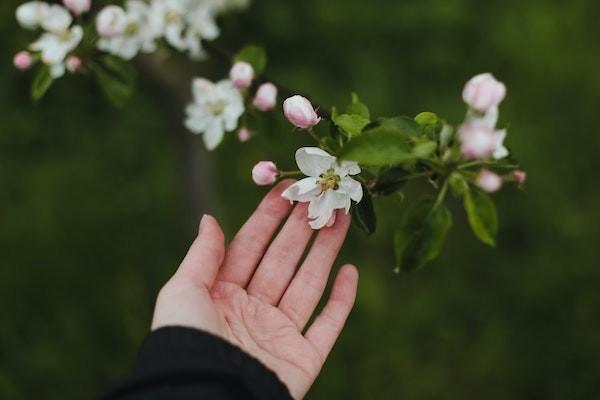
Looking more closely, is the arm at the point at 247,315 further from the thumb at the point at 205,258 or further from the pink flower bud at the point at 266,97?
the pink flower bud at the point at 266,97

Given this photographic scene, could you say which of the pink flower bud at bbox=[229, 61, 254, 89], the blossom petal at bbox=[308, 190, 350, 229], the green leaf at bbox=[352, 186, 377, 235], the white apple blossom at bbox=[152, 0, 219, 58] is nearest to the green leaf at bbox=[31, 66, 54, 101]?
the white apple blossom at bbox=[152, 0, 219, 58]

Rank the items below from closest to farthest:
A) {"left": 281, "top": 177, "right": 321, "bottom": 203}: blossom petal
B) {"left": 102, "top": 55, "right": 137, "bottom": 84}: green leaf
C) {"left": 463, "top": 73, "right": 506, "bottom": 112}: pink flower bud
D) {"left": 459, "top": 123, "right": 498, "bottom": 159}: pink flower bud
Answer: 1. {"left": 459, "top": 123, "right": 498, "bottom": 159}: pink flower bud
2. {"left": 463, "top": 73, "right": 506, "bottom": 112}: pink flower bud
3. {"left": 281, "top": 177, "right": 321, "bottom": 203}: blossom petal
4. {"left": 102, "top": 55, "right": 137, "bottom": 84}: green leaf

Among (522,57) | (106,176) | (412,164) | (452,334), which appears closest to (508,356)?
(452,334)

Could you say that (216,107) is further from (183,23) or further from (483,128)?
(483,128)

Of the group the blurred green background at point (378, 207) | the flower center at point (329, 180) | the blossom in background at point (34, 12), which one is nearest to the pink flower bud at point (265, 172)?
the flower center at point (329, 180)

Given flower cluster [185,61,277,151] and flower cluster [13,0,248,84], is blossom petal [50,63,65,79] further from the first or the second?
flower cluster [185,61,277,151]
